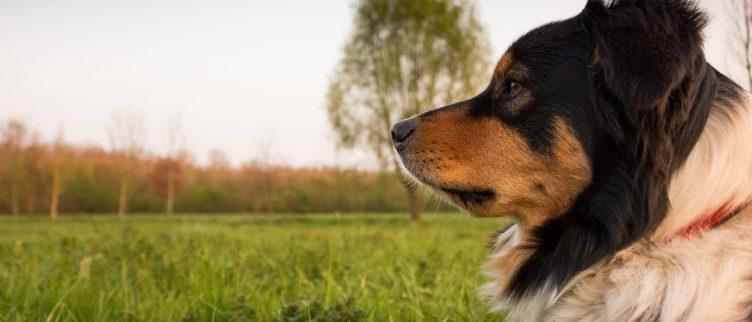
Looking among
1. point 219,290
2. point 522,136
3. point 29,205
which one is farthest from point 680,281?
point 29,205

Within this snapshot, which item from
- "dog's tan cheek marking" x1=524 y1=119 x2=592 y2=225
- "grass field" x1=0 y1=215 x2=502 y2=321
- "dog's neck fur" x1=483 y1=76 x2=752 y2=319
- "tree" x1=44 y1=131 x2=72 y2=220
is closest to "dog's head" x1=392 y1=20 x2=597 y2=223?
"dog's tan cheek marking" x1=524 y1=119 x2=592 y2=225

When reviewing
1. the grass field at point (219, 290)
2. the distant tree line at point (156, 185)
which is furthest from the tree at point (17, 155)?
the grass field at point (219, 290)

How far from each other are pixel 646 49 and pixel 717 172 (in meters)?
0.49

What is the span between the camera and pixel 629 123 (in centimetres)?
204

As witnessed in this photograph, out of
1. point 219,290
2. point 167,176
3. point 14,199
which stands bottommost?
point 219,290

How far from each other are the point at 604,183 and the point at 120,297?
2790 mm

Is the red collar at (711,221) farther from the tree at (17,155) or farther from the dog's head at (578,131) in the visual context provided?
the tree at (17,155)

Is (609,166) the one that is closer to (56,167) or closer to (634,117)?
(634,117)

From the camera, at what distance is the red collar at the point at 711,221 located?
1.96m

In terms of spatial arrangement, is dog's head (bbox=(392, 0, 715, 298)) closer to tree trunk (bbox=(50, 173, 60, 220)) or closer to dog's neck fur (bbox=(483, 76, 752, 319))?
dog's neck fur (bbox=(483, 76, 752, 319))

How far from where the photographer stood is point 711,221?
1986 mm

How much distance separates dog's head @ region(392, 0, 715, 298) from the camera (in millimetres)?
1939

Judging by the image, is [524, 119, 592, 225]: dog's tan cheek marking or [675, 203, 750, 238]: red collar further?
[524, 119, 592, 225]: dog's tan cheek marking

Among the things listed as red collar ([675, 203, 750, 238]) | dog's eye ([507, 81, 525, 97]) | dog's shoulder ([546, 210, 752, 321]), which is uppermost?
dog's eye ([507, 81, 525, 97])
